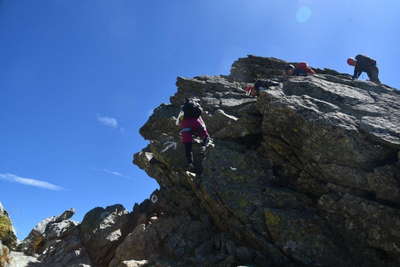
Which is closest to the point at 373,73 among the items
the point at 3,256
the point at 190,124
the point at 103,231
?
the point at 190,124

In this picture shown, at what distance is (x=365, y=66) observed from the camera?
103ft

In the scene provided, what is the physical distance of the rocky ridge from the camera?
47.1ft

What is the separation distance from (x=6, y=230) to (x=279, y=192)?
18.3 metres

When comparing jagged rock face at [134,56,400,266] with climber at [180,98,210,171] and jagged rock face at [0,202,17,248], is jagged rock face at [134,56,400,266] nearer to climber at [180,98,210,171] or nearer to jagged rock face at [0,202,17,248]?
climber at [180,98,210,171]

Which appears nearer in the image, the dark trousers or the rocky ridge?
the rocky ridge

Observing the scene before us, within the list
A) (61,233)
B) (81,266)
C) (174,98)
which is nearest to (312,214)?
(81,266)


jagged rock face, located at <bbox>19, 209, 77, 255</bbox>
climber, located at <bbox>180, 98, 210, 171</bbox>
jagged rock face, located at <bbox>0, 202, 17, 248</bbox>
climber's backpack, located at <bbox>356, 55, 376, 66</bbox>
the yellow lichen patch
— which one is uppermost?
climber's backpack, located at <bbox>356, 55, 376, 66</bbox>

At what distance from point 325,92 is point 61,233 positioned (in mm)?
28062

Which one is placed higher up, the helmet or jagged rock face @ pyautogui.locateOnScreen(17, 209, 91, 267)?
the helmet

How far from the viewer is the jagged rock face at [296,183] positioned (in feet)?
46.8

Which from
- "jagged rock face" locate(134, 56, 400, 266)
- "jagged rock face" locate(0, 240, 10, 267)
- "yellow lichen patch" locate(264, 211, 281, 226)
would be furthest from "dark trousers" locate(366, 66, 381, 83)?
"jagged rock face" locate(0, 240, 10, 267)

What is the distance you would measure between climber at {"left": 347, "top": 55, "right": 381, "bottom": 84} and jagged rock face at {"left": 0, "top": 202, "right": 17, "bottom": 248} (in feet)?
113

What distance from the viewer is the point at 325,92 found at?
837 inches

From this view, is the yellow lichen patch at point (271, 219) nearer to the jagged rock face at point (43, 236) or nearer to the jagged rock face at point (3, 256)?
the jagged rock face at point (3, 256)
